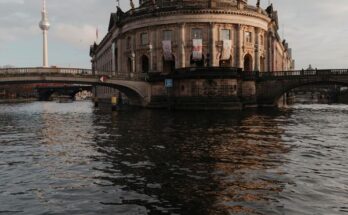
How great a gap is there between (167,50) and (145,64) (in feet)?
29.7

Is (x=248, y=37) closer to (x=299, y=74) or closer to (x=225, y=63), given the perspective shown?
(x=225, y=63)

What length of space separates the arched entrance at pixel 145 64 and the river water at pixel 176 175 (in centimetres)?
5345

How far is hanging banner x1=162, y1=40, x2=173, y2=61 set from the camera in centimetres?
7200

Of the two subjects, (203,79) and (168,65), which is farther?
(168,65)

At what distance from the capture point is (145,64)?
80312mm

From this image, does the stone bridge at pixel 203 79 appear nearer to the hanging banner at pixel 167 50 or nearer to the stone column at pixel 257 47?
the hanging banner at pixel 167 50

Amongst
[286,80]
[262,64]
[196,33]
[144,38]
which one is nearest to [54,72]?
[144,38]

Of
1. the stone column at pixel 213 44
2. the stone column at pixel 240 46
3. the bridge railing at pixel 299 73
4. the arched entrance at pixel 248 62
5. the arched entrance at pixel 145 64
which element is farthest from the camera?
the arched entrance at pixel 145 64

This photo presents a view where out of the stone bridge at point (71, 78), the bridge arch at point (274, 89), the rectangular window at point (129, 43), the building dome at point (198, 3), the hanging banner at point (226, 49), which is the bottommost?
the bridge arch at point (274, 89)

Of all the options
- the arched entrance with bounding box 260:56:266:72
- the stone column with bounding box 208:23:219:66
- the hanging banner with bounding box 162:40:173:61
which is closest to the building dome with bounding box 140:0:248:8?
the stone column with bounding box 208:23:219:66

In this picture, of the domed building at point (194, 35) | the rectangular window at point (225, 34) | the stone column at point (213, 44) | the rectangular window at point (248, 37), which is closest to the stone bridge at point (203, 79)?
the domed building at point (194, 35)

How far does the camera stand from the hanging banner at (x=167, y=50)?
72000mm

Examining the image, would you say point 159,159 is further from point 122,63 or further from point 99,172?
point 122,63

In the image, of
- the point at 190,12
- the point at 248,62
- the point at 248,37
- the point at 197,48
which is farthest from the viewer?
the point at 248,62
